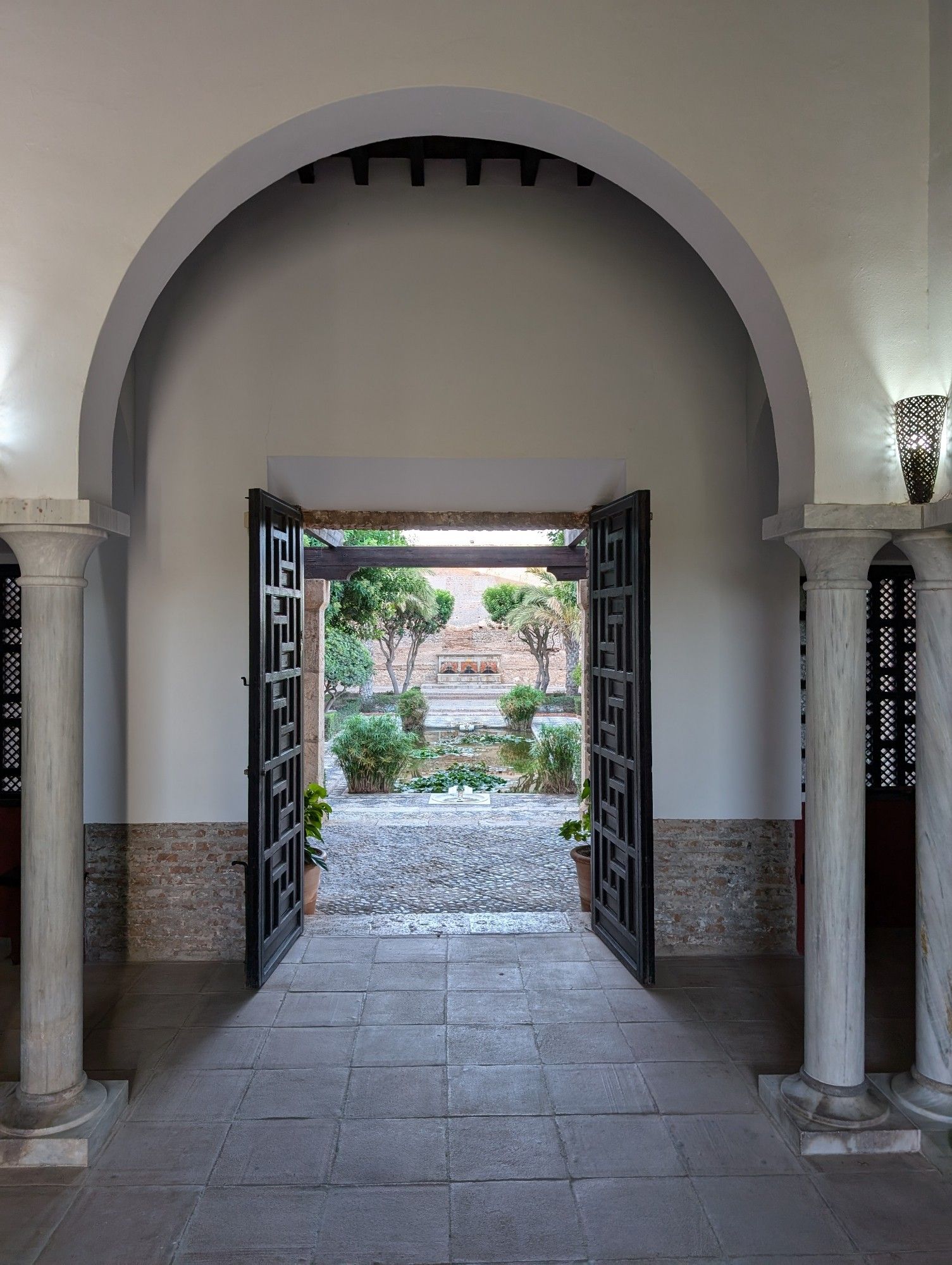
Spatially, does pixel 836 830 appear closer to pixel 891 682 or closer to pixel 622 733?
pixel 622 733

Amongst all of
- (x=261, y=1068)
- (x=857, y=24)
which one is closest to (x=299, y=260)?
(x=857, y=24)

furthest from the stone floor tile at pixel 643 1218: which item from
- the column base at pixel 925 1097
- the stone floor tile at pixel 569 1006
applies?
the stone floor tile at pixel 569 1006

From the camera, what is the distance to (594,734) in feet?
19.5

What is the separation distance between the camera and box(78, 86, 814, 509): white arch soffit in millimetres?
3652

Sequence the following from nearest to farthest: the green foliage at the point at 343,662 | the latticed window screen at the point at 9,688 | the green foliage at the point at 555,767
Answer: the latticed window screen at the point at 9,688, the green foliage at the point at 555,767, the green foliage at the point at 343,662

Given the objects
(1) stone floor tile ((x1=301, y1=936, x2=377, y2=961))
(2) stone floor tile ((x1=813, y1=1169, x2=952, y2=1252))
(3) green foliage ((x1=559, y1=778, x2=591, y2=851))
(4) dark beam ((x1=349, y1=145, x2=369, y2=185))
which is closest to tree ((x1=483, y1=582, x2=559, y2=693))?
(3) green foliage ((x1=559, y1=778, x2=591, y2=851))

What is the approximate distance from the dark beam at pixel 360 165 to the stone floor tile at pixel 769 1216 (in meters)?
5.31

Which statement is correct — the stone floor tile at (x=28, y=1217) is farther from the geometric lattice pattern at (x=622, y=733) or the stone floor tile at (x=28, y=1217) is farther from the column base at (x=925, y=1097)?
the column base at (x=925, y=1097)

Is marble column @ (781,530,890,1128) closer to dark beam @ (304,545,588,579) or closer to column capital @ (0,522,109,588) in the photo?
column capital @ (0,522,109,588)

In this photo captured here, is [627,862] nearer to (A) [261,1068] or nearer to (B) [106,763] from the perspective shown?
(A) [261,1068]

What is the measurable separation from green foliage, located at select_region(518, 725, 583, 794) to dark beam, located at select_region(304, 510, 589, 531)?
7.01 meters

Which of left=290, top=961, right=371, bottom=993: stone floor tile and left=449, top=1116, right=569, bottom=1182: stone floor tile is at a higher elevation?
left=290, top=961, right=371, bottom=993: stone floor tile

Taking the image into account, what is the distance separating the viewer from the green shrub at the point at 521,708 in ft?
61.5

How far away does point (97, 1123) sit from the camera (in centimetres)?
352
